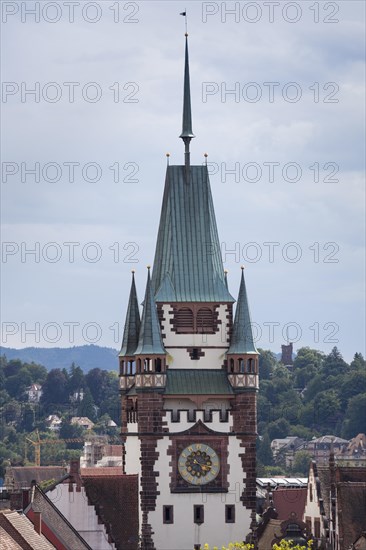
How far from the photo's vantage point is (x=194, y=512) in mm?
129500

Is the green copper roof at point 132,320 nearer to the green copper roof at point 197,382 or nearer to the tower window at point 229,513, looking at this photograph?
the green copper roof at point 197,382

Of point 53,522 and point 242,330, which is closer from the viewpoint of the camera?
point 53,522

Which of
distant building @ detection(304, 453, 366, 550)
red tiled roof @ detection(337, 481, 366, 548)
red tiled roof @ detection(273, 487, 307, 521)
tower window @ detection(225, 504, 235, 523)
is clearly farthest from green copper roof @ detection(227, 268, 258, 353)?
red tiled roof @ detection(273, 487, 307, 521)

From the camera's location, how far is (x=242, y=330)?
131 m

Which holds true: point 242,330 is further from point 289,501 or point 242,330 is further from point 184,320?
point 289,501

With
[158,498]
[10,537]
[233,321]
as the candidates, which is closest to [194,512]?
[158,498]

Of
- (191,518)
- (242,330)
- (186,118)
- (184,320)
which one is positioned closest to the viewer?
(191,518)

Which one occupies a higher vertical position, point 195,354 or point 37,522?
point 195,354

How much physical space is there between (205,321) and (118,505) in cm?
1059

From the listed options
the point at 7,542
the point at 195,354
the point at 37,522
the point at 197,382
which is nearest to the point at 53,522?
the point at 37,522

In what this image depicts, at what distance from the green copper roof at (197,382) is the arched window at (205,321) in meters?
2.16

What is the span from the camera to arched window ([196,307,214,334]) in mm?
131875

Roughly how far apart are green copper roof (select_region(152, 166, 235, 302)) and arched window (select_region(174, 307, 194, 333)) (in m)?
0.92

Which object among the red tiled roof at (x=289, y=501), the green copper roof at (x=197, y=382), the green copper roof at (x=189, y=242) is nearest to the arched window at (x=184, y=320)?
the green copper roof at (x=189, y=242)
